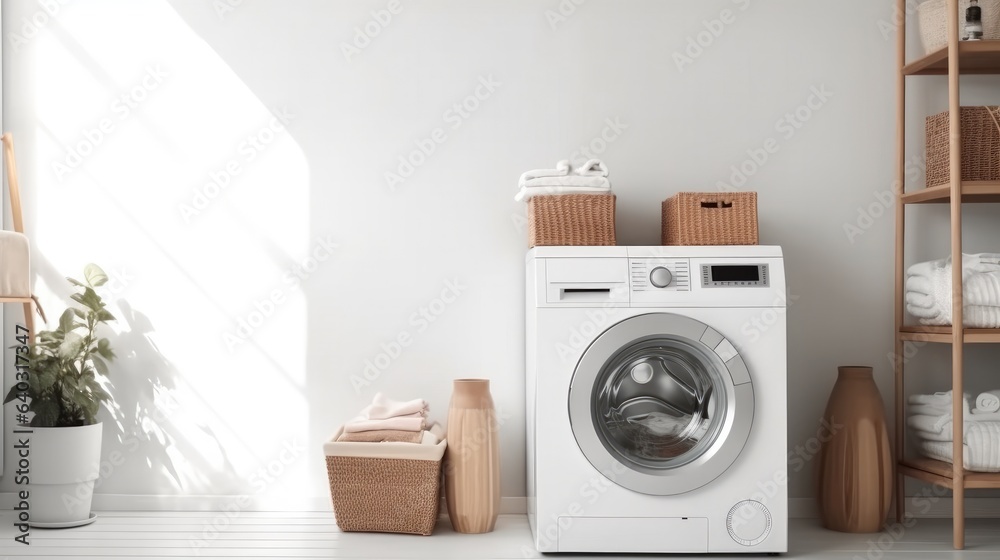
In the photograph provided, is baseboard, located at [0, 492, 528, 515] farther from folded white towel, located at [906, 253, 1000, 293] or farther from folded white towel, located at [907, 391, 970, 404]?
folded white towel, located at [906, 253, 1000, 293]

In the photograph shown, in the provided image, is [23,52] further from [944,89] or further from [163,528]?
[944,89]

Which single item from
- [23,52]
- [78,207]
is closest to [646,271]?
[78,207]

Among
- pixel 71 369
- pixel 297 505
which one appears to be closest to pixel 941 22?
pixel 297 505

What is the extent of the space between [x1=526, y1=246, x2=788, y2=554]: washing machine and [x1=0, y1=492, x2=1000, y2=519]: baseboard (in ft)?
1.88

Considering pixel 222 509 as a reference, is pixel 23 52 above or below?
above

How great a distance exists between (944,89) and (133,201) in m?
3.02

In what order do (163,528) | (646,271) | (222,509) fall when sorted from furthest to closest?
(222,509) < (163,528) < (646,271)

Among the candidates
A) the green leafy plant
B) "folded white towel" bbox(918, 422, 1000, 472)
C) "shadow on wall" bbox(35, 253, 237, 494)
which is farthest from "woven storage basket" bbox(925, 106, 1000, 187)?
the green leafy plant

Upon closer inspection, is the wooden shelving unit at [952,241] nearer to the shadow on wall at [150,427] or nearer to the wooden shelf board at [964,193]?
the wooden shelf board at [964,193]

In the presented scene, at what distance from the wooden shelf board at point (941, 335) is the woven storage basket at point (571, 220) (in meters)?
1.11

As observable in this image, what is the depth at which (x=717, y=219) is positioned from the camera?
2535 mm

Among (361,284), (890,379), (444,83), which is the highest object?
(444,83)

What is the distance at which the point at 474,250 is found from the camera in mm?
2924

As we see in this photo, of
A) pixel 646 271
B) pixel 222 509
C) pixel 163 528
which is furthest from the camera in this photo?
pixel 222 509
